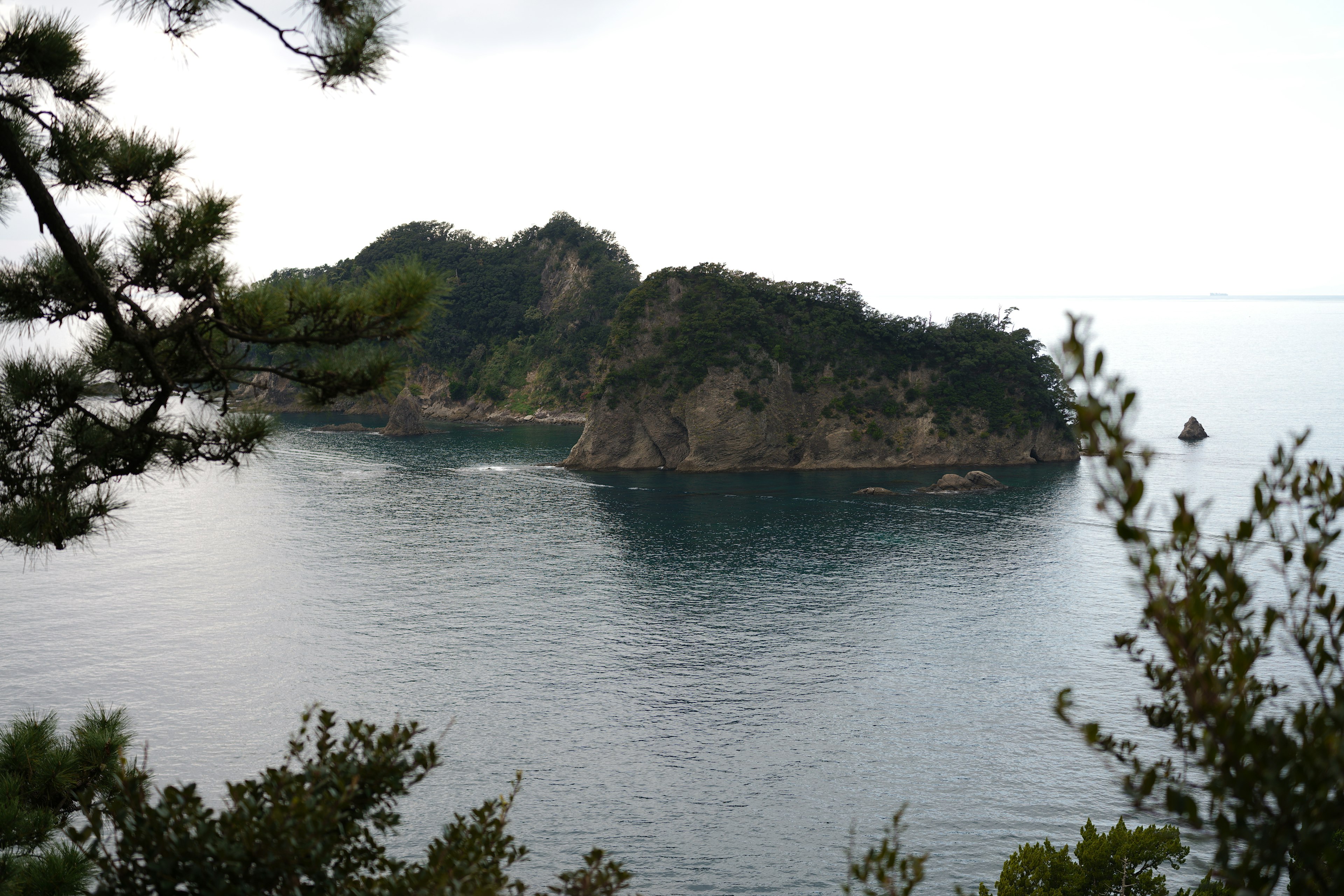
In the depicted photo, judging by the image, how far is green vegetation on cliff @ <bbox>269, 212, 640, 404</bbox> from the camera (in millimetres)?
123562

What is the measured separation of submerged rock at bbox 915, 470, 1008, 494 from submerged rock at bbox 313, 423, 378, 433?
6780cm

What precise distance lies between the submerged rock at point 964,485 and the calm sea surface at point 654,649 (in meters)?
2.17

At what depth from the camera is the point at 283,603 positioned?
157 feet

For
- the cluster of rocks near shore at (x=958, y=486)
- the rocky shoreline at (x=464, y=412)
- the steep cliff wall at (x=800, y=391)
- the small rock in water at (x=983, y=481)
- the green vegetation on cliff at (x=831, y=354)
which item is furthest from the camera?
the rocky shoreline at (x=464, y=412)

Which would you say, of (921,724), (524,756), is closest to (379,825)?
(524,756)

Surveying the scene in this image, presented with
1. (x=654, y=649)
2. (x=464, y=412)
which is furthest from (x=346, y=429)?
(x=654, y=649)

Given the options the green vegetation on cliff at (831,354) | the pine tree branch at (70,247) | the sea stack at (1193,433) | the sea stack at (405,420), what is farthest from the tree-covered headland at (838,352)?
the pine tree branch at (70,247)

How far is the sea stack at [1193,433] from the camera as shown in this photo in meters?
92.6

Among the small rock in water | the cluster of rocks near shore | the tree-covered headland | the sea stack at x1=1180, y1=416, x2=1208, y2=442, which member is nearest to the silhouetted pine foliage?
the cluster of rocks near shore

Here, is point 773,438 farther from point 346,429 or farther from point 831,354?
point 346,429

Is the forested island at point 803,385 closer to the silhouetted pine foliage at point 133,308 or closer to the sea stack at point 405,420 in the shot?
the sea stack at point 405,420

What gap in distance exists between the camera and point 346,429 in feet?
366

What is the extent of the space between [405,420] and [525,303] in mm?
30037

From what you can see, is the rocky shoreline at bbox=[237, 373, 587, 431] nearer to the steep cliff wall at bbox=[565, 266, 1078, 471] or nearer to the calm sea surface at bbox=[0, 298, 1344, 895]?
the steep cliff wall at bbox=[565, 266, 1078, 471]
